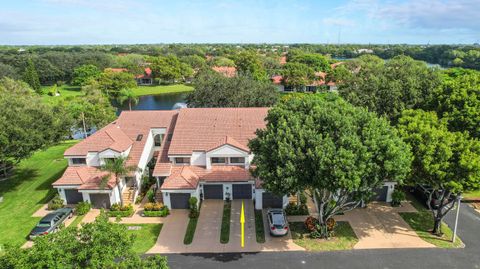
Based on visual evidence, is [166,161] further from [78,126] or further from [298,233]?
[78,126]

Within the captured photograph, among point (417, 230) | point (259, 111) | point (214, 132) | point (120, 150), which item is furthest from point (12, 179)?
point (417, 230)

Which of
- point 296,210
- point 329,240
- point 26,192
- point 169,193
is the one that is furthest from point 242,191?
point 26,192

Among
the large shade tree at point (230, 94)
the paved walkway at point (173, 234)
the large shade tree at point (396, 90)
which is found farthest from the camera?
the large shade tree at point (230, 94)

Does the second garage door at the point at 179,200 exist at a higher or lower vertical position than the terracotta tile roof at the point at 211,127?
lower

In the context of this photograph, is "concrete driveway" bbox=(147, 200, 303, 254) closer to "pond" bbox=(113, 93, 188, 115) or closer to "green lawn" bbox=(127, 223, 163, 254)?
"green lawn" bbox=(127, 223, 163, 254)

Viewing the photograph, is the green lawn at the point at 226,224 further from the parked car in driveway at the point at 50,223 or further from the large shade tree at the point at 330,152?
the parked car in driveway at the point at 50,223

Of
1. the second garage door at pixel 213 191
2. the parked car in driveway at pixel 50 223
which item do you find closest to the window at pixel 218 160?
the second garage door at pixel 213 191

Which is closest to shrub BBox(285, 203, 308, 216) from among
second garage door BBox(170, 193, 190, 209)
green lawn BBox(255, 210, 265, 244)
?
green lawn BBox(255, 210, 265, 244)
